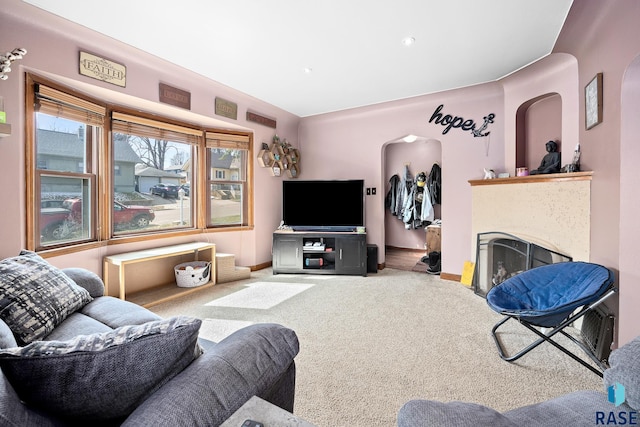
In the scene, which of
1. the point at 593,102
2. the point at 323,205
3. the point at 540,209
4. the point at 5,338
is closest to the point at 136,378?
the point at 5,338

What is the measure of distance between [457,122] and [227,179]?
128 inches

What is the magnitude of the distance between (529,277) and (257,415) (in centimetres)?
237

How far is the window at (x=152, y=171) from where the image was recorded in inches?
131

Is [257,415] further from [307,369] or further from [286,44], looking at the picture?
[286,44]

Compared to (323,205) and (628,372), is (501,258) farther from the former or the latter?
(628,372)

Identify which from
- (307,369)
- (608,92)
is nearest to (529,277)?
(608,92)

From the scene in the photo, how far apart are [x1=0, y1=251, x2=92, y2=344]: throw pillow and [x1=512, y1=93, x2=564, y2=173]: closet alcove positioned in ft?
14.1

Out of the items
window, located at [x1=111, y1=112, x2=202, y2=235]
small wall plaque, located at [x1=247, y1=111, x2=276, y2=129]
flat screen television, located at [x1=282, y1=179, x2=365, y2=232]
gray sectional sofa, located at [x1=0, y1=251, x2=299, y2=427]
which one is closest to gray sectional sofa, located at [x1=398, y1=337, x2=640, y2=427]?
gray sectional sofa, located at [x1=0, y1=251, x2=299, y2=427]

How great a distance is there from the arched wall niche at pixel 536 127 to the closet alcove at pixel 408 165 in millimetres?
2108

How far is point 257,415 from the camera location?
2.38ft

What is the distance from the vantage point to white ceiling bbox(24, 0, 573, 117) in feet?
7.16

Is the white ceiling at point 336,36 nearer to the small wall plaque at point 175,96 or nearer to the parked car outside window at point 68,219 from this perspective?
the small wall plaque at point 175,96

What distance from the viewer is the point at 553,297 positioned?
7.11 feet

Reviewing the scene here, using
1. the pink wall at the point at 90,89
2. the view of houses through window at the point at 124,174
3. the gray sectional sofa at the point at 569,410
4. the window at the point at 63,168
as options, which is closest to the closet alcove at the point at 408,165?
the pink wall at the point at 90,89
